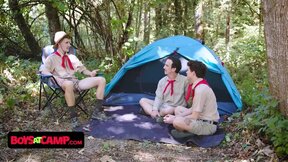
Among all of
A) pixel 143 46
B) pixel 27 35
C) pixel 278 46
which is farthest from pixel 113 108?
pixel 27 35

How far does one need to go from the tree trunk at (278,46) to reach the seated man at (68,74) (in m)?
2.12

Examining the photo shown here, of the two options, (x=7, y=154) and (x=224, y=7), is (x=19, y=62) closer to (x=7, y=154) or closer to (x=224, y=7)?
(x=7, y=154)

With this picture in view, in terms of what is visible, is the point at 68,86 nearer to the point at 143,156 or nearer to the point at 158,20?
the point at 143,156

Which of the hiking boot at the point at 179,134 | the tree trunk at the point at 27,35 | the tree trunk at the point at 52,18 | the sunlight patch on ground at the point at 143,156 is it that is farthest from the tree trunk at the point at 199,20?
the sunlight patch on ground at the point at 143,156

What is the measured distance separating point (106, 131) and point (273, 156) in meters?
1.87

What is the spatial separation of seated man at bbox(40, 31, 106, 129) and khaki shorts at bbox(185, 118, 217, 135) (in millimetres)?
1338

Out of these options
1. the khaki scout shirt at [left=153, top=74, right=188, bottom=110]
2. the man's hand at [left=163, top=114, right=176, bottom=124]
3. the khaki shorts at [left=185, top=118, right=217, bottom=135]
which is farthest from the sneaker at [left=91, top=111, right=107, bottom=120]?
the khaki shorts at [left=185, top=118, right=217, bottom=135]

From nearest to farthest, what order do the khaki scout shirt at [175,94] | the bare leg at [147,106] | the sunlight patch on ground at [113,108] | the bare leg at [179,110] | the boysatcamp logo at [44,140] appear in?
the boysatcamp logo at [44,140], the bare leg at [179,110], the khaki scout shirt at [175,94], the bare leg at [147,106], the sunlight patch on ground at [113,108]

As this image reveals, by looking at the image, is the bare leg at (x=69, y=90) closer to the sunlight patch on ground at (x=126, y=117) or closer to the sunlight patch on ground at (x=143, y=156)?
the sunlight patch on ground at (x=126, y=117)

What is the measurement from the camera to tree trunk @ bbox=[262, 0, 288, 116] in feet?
10.2

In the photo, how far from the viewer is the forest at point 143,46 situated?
3277mm

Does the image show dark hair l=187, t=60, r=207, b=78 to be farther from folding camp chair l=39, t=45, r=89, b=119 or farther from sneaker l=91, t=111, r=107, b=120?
folding camp chair l=39, t=45, r=89, b=119

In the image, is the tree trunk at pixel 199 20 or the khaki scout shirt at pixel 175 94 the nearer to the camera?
the khaki scout shirt at pixel 175 94

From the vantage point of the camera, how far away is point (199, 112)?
3.82 meters
